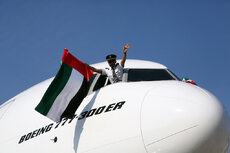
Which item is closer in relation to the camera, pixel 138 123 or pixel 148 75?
pixel 138 123

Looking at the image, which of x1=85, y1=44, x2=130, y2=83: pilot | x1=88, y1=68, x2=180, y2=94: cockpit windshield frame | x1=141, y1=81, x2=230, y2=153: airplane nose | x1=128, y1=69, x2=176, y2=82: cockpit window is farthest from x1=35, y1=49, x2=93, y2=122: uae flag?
x1=141, y1=81, x2=230, y2=153: airplane nose

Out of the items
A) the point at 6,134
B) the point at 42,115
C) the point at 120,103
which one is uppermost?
the point at 120,103

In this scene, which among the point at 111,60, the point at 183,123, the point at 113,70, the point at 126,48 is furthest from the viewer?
the point at 126,48

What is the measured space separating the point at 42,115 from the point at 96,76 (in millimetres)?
1462

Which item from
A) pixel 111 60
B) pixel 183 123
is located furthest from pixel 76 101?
pixel 183 123

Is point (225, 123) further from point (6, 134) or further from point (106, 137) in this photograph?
point (6, 134)

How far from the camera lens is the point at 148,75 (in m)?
6.59

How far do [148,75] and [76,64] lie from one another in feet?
5.12

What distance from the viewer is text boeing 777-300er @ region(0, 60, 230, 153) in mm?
4625

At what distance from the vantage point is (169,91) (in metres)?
5.16

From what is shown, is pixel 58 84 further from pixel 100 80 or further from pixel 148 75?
pixel 148 75

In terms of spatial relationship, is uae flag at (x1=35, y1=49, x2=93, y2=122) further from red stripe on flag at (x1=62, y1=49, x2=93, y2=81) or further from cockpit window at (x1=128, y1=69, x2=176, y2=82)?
cockpit window at (x1=128, y1=69, x2=176, y2=82)

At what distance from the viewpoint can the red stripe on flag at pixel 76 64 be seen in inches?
254

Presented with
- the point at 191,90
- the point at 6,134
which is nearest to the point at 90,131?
the point at 191,90
